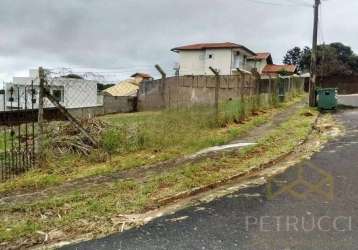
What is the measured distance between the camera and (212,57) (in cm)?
5309

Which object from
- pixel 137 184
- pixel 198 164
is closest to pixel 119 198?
pixel 137 184

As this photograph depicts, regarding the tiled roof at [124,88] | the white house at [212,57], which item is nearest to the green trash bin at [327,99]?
the tiled roof at [124,88]

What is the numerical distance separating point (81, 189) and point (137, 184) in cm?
82

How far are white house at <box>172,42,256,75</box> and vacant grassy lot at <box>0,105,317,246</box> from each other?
145 feet

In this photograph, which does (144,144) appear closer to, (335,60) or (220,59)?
(220,59)

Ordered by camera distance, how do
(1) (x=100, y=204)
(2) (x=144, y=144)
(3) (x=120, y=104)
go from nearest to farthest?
(1) (x=100, y=204) < (2) (x=144, y=144) < (3) (x=120, y=104)

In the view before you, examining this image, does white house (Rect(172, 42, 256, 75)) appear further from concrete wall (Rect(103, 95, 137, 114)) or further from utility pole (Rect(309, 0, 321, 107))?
utility pole (Rect(309, 0, 321, 107))

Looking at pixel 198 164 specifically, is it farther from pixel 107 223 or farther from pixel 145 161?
pixel 107 223

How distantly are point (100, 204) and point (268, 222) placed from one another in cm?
210

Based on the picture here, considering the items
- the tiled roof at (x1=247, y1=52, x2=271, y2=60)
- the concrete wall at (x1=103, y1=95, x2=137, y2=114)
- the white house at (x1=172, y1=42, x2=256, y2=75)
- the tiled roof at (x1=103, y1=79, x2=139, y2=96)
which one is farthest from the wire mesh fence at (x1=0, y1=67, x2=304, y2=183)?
the tiled roof at (x1=247, y1=52, x2=271, y2=60)

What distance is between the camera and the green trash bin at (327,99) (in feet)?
61.9

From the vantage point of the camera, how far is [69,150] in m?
8.71

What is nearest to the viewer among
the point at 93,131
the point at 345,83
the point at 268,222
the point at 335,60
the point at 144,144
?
the point at 268,222

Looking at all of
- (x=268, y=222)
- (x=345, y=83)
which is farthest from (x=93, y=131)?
(x=345, y=83)
